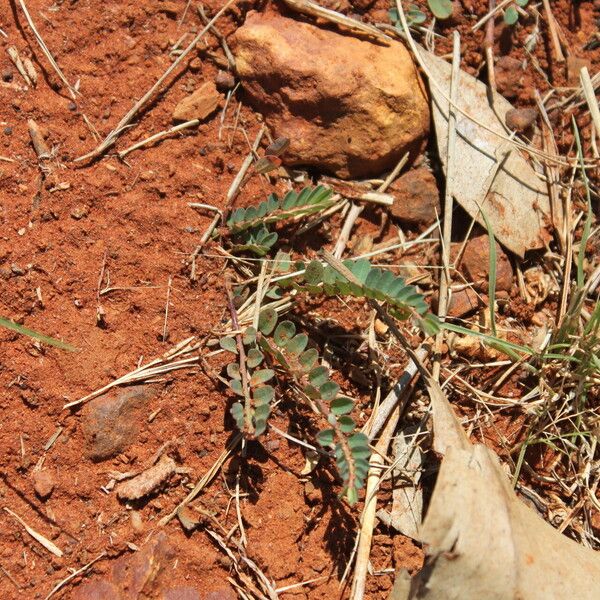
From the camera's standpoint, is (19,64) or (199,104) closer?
(19,64)

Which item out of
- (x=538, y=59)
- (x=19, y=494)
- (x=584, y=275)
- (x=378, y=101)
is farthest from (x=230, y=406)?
(x=538, y=59)

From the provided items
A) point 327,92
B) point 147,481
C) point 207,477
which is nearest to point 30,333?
point 147,481

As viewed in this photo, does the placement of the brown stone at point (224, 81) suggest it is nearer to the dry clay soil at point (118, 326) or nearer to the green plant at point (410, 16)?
the dry clay soil at point (118, 326)

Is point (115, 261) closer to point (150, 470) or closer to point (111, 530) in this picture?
point (150, 470)

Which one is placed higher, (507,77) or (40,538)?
(507,77)

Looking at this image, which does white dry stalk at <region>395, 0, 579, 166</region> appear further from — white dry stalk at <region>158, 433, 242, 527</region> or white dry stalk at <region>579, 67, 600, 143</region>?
white dry stalk at <region>158, 433, 242, 527</region>

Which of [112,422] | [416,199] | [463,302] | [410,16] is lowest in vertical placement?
[112,422]

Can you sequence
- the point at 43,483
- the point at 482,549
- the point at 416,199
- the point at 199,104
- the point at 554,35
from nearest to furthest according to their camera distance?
the point at 482,549
the point at 43,483
the point at 199,104
the point at 416,199
the point at 554,35

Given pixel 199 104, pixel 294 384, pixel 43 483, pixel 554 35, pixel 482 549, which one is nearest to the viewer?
pixel 482 549

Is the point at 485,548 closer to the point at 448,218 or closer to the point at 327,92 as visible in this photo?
the point at 448,218
